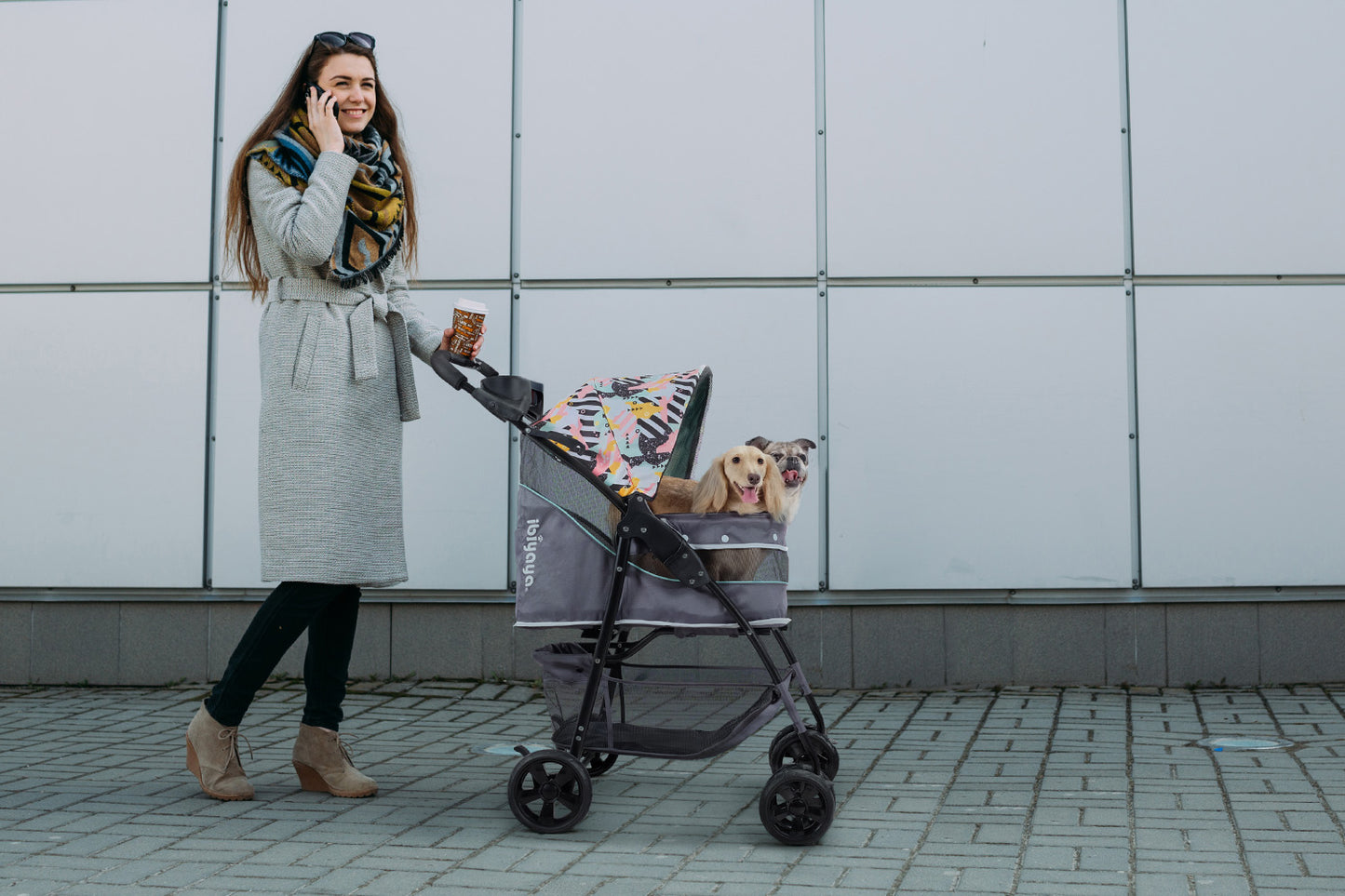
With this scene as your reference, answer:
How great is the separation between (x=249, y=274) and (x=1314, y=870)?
342cm

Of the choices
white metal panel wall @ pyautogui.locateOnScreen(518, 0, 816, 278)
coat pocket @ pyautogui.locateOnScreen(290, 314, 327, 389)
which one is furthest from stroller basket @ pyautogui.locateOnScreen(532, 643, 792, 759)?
white metal panel wall @ pyautogui.locateOnScreen(518, 0, 816, 278)

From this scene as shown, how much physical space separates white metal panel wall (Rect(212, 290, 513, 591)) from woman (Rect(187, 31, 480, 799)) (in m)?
2.13

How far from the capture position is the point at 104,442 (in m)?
6.26

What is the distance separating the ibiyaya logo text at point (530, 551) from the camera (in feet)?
11.3

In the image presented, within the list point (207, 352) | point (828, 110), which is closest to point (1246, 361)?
point (828, 110)

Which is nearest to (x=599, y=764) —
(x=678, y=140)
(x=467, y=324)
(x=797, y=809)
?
(x=797, y=809)

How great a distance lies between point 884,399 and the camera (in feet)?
19.8

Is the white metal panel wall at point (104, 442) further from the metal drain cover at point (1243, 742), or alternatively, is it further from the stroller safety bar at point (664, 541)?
the metal drain cover at point (1243, 742)

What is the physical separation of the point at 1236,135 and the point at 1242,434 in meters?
1.42

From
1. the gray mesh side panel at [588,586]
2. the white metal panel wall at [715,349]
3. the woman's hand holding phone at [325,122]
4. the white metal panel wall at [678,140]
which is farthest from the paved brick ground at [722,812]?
the white metal panel wall at [678,140]

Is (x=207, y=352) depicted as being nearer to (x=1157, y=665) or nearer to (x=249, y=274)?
(x=249, y=274)

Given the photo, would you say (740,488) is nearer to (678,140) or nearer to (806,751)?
(806,751)

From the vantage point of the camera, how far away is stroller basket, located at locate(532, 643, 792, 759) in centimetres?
354

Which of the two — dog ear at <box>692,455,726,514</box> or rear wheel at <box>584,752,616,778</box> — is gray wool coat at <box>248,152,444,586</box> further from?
dog ear at <box>692,455,726,514</box>
